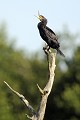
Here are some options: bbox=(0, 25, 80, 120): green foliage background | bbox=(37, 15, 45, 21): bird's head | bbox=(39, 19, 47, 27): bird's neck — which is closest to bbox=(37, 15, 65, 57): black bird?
bbox=(39, 19, 47, 27): bird's neck

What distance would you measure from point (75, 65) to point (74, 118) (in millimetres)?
6529

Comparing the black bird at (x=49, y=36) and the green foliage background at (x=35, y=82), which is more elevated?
the black bird at (x=49, y=36)

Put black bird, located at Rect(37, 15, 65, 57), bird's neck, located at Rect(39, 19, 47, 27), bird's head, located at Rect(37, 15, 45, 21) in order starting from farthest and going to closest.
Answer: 1. black bird, located at Rect(37, 15, 65, 57)
2. bird's neck, located at Rect(39, 19, 47, 27)
3. bird's head, located at Rect(37, 15, 45, 21)

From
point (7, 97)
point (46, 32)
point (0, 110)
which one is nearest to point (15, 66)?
point (7, 97)

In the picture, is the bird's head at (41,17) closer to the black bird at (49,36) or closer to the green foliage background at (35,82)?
the black bird at (49,36)

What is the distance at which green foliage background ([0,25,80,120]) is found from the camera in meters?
52.3

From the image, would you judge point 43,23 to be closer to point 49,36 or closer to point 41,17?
point 41,17

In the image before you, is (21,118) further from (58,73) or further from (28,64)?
(28,64)

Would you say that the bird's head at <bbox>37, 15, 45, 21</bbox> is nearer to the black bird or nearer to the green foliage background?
the black bird

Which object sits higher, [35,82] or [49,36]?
[49,36]

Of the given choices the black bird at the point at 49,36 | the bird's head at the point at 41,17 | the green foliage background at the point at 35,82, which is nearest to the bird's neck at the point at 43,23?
the black bird at the point at 49,36

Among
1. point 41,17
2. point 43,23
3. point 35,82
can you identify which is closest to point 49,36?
point 43,23

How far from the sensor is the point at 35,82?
60000mm

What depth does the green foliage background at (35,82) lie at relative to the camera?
5228cm
